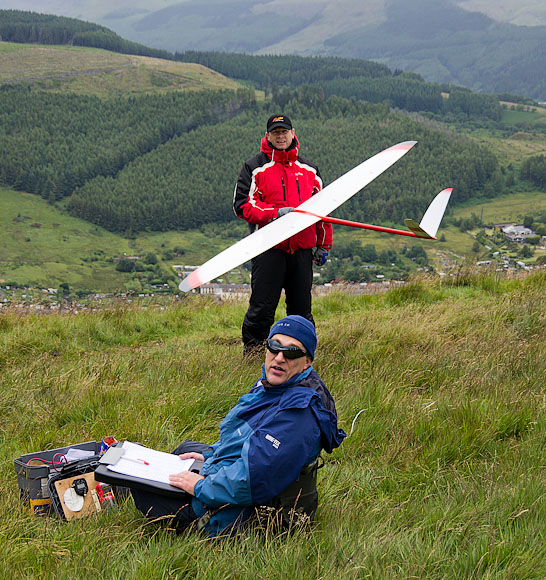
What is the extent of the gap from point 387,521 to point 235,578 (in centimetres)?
78

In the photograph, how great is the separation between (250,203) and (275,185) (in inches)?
11.1

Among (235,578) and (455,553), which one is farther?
(455,553)

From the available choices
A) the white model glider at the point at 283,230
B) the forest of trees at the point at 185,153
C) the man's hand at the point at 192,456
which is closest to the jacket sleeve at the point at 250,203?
the white model glider at the point at 283,230

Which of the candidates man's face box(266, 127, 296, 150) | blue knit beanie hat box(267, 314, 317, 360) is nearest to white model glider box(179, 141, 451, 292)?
man's face box(266, 127, 296, 150)

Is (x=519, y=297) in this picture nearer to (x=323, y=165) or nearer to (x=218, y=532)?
(x=218, y=532)

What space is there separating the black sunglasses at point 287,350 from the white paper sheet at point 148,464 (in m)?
0.75

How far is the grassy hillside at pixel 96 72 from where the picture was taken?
167m

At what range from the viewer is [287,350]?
257cm

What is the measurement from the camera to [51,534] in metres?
2.45

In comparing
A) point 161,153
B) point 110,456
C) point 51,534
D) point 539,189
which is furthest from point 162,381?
point 161,153

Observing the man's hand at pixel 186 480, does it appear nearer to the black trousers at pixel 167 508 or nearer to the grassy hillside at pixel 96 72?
the black trousers at pixel 167 508

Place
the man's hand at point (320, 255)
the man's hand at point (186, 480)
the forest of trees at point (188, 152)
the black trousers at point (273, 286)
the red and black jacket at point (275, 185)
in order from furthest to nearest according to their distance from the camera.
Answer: the forest of trees at point (188, 152) < the man's hand at point (320, 255) < the black trousers at point (273, 286) < the red and black jacket at point (275, 185) < the man's hand at point (186, 480)

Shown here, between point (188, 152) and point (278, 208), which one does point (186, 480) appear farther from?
point (188, 152)

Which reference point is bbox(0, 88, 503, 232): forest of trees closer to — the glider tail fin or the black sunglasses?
the glider tail fin
